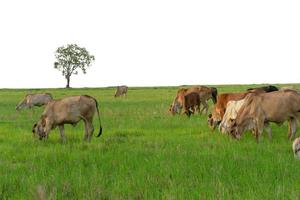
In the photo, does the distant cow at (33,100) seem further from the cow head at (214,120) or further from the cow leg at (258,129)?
the cow leg at (258,129)

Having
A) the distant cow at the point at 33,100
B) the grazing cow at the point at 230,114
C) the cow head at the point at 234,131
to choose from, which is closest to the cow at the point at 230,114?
the grazing cow at the point at 230,114

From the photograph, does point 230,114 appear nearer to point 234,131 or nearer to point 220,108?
point 234,131

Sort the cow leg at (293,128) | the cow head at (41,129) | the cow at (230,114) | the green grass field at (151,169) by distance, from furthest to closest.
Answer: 1. the cow at (230,114)
2. the cow head at (41,129)
3. the cow leg at (293,128)
4. the green grass field at (151,169)

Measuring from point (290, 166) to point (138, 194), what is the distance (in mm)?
3376

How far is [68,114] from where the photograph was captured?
1372 centimetres

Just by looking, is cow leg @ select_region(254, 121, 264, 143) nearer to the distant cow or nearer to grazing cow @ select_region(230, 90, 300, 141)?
grazing cow @ select_region(230, 90, 300, 141)

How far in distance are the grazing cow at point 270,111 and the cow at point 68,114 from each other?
15.1ft

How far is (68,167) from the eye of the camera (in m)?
8.72

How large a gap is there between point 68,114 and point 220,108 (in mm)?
7264

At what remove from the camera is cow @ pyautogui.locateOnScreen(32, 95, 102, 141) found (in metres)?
13.7

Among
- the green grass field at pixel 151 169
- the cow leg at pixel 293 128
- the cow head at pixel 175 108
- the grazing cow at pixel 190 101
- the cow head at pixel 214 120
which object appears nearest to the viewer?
the green grass field at pixel 151 169

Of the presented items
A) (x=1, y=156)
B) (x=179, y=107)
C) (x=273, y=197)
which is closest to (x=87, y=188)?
(x=273, y=197)

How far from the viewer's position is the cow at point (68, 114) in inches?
541

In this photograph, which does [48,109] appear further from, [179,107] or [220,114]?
[179,107]
